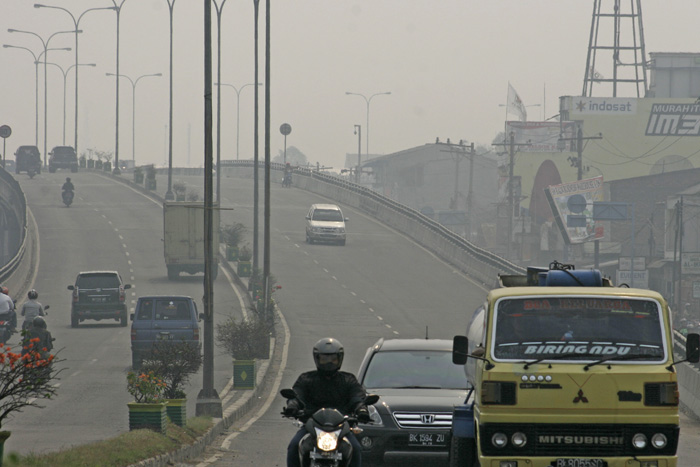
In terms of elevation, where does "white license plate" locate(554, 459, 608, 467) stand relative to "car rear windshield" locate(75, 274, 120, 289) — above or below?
above

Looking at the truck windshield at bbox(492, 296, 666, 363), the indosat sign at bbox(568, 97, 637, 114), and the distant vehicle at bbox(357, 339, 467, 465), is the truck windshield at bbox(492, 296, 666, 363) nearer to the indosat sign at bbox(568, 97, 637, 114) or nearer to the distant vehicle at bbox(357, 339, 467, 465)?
the distant vehicle at bbox(357, 339, 467, 465)

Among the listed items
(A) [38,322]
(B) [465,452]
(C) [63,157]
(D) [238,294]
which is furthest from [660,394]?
(C) [63,157]

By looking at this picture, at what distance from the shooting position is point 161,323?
29531 millimetres

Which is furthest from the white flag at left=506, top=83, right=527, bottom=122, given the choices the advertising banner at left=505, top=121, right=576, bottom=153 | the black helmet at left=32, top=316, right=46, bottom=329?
the black helmet at left=32, top=316, right=46, bottom=329

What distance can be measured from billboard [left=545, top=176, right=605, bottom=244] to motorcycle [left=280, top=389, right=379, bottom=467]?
78428mm

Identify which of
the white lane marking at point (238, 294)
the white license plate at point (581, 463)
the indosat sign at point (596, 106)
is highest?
the indosat sign at point (596, 106)

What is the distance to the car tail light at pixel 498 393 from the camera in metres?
10.6

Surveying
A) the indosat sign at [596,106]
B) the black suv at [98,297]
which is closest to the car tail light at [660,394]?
the black suv at [98,297]

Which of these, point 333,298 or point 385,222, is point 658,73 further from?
point 333,298

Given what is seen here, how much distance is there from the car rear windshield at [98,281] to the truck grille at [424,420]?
82.0 feet

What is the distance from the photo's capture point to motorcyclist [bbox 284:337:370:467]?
9.34 metres

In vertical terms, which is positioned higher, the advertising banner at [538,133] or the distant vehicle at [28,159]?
the advertising banner at [538,133]

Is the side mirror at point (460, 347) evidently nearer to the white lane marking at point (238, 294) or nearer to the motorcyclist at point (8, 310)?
the motorcyclist at point (8, 310)

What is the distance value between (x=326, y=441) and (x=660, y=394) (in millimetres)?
3510
